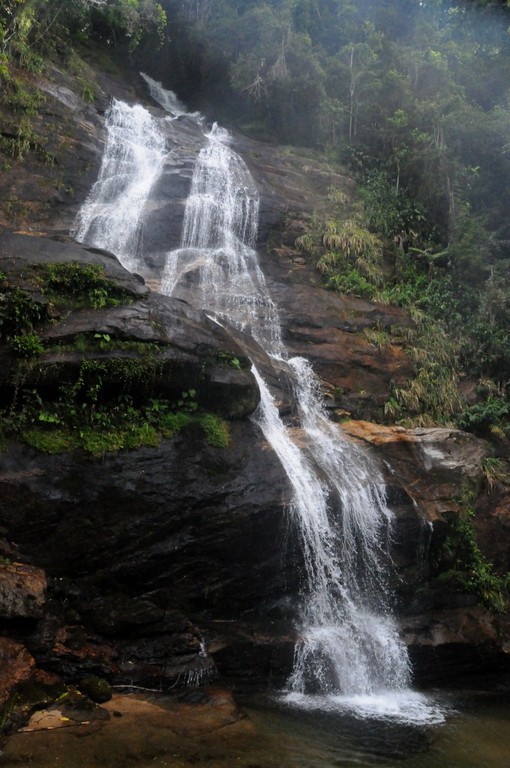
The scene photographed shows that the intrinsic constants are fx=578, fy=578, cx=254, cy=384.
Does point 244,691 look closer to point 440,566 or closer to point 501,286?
point 440,566

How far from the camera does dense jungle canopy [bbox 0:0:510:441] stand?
1630cm

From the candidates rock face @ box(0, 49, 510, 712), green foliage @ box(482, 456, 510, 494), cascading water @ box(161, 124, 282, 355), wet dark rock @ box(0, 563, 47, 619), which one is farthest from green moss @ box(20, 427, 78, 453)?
green foliage @ box(482, 456, 510, 494)

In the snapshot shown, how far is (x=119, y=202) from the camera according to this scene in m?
16.8

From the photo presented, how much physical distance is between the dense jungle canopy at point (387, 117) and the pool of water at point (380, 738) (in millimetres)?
7507

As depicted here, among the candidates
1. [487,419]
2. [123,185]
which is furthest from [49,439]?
[123,185]

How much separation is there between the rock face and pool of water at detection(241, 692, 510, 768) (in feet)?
3.80

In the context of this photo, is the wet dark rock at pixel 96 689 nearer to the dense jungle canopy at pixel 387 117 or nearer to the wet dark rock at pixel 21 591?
the wet dark rock at pixel 21 591

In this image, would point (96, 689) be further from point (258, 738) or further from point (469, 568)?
point (469, 568)

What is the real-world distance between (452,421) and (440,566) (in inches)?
179

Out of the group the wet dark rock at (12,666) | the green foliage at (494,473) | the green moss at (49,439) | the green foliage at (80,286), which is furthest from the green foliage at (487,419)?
the wet dark rock at (12,666)

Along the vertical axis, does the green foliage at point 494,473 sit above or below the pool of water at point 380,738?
above

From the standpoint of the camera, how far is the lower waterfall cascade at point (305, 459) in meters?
9.10

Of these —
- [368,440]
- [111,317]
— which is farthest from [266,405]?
[111,317]

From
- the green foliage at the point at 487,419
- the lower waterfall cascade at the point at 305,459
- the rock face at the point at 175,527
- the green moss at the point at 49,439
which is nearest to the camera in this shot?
the rock face at the point at 175,527
